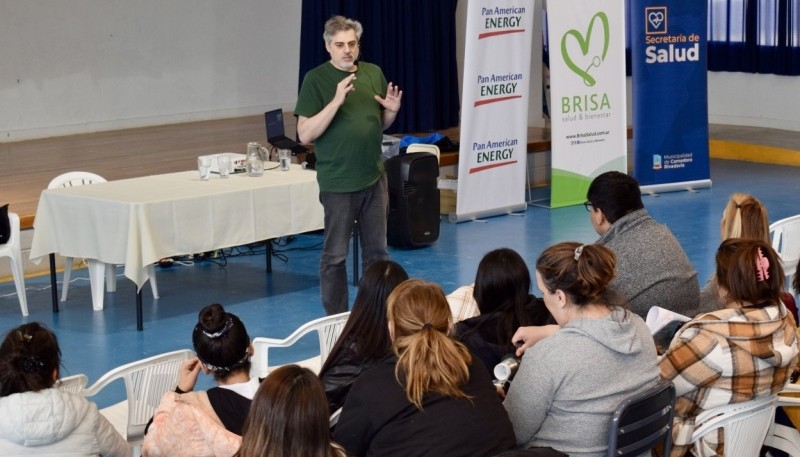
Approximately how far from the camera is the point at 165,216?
561cm

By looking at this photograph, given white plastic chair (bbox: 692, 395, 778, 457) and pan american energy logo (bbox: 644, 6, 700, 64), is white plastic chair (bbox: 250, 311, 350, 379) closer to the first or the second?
white plastic chair (bbox: 692, 395, 778, 457)

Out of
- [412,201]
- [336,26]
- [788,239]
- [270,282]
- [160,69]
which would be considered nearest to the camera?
[788,239]

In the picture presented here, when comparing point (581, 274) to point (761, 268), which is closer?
point (581, 274)

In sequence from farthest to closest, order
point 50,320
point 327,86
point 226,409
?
point 50,320 < point 327,86 < point 226,409

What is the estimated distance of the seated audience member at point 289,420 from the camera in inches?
81.4

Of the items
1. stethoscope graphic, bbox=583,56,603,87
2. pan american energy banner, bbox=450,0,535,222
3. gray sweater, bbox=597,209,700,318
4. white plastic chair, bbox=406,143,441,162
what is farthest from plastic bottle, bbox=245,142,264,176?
stethoscope graphic, bbox=583,56,603,87

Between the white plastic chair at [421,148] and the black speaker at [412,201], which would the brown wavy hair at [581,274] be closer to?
the black speaker at [412,201]

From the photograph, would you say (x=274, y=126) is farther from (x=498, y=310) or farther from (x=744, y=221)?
(x=498, y=310)

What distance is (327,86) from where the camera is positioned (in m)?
5.00

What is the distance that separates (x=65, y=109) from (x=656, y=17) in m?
5.49

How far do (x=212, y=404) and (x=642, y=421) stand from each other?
1.01 m

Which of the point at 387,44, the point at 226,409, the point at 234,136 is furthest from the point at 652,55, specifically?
the point at 226,409

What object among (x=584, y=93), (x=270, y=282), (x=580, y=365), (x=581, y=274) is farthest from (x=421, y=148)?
(x=580, y=365)

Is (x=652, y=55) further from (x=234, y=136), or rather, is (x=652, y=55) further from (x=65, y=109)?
(x=65, y=109)
